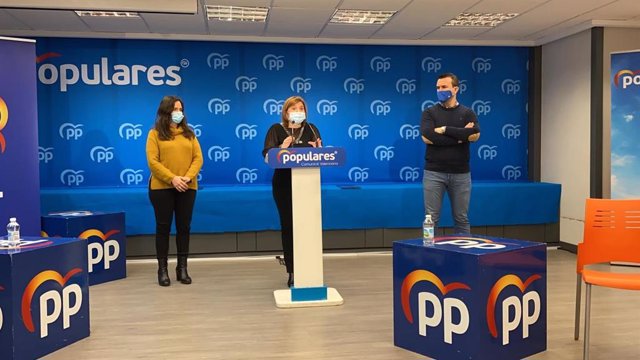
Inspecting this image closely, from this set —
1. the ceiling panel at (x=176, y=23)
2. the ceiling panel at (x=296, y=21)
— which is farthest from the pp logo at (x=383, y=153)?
the ceiling panel at (x=176, y=23)

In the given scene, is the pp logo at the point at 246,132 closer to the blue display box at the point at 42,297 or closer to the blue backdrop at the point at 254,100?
the blue backdrop at the point at 254,100

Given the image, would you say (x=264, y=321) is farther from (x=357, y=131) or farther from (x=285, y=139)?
(x=357, y=131)

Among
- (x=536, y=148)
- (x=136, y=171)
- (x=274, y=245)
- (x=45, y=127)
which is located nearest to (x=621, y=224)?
(x=274, y=245)

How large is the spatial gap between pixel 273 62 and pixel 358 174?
171cm

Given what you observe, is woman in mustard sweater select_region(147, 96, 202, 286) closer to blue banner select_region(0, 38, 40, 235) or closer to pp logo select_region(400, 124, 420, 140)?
blue banner select_region(0, 38, 40, 235)

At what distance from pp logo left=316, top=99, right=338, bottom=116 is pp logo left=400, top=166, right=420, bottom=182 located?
3.72 feet

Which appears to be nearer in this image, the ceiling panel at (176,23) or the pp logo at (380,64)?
the ceiling panel at (176,23)

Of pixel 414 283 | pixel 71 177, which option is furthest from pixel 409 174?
pixel 414 283

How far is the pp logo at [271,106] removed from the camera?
708 cm

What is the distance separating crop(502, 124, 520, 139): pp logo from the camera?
24.5ft

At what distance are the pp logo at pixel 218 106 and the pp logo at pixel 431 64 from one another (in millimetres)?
2475

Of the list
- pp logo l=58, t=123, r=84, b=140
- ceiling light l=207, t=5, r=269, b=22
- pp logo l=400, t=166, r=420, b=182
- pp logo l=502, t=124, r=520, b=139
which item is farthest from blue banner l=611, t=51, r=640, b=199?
pp logo l=58, t=123, r=84, b=140

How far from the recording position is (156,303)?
4402 millimetres

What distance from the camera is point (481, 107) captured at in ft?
24.3
